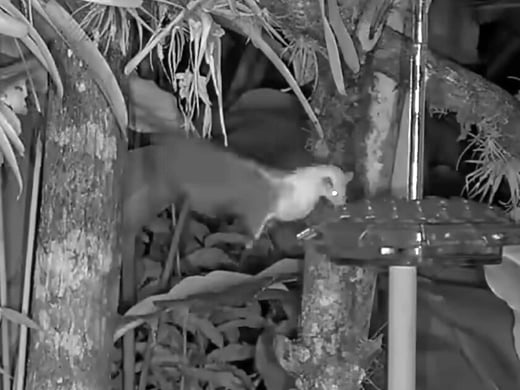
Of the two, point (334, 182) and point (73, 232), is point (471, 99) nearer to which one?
point (334, 182)

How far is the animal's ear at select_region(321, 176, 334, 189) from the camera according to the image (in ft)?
1.98

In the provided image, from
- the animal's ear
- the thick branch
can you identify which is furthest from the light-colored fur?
the thick branch

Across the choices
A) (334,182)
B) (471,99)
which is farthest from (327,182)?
(471,99)

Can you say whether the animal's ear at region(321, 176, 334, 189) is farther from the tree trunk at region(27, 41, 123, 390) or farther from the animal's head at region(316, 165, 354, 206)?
the tree trunk at region(27, 41, 123, 390)

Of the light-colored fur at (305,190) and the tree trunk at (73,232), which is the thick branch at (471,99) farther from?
the tree trunk at (73,232)

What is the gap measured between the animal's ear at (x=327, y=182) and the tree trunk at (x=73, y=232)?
177 millimetres

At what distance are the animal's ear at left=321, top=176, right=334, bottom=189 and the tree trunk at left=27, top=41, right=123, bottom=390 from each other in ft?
0.58

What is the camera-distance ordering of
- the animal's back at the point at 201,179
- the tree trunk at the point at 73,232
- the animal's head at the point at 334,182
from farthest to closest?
the animal's back at the point at 201,179 → the animal's head at the point at 334,182 → the tree trunk at the point at 73,232

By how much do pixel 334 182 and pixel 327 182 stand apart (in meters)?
0.01

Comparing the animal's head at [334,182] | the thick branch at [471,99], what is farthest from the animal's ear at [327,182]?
the thick branch at [471,99]

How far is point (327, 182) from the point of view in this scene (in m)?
0.61

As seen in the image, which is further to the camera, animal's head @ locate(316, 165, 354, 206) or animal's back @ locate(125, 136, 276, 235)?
animal's back @ locate(125, 136, 276, 235)

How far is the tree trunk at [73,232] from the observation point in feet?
1.54

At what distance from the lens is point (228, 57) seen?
0.87 metres
